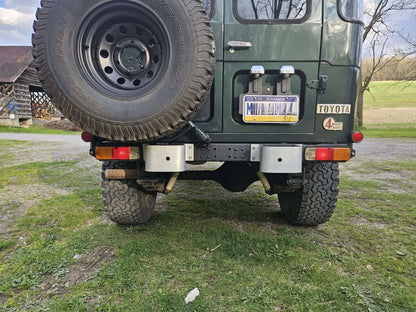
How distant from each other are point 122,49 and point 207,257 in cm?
172

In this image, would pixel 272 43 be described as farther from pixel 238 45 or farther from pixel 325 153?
pixel 325 153

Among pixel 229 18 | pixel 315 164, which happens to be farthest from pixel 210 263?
pixel 229 18

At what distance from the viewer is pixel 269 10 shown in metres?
2.15

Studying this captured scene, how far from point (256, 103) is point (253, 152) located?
0.39m

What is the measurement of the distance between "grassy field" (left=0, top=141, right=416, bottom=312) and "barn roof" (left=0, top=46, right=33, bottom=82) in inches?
692

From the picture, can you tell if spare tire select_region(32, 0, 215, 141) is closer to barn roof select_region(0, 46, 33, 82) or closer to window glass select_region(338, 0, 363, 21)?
window glass select_region(338, 0, 363, 21)

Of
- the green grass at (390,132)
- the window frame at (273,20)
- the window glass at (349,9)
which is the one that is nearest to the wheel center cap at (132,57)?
the window frame at (273,20)

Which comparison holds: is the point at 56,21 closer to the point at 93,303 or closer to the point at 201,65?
the point at 201,65

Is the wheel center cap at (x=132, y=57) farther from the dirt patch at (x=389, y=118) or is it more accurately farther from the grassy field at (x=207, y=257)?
the dirt patch at (x=389, y=118)

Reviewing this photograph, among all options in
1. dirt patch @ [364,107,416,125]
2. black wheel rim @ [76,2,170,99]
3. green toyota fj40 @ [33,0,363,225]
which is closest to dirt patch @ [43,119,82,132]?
green toyota fj40 @ [33,0,363,225]

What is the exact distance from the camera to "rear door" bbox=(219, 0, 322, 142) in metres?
2.12

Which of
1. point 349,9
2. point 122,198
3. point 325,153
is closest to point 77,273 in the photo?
point 122,198

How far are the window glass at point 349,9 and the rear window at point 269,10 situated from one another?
28 cm

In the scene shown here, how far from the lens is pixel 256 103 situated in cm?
215
